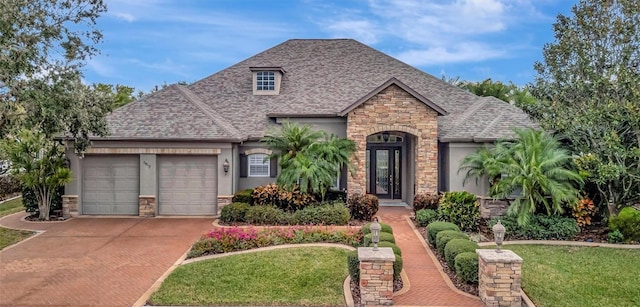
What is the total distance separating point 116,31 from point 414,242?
11.2 m

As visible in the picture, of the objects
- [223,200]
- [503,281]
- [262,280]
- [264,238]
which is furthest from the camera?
[223,200]

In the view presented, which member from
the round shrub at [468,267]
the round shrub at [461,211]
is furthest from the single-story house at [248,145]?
the round shrub at [468,267]

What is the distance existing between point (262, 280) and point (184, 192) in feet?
27.3

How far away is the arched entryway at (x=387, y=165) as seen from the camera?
18.4m

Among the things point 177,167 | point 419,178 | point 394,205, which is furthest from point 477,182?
point 177,167

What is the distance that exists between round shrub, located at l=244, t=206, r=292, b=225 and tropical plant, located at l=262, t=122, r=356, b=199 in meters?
1.10

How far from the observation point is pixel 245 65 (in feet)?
70.2

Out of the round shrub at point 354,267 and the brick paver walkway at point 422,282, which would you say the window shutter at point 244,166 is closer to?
the brick paver walkway at point 422,282

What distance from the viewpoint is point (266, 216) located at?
534 inches

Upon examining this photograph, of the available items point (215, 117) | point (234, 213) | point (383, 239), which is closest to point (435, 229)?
point (383, 239)

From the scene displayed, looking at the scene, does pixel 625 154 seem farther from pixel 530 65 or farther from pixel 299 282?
pixel 299 282

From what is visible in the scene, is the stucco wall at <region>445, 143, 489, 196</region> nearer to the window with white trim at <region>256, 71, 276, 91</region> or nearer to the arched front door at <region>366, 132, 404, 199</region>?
the arched front door at <region>366, 132, 404, 199</region>

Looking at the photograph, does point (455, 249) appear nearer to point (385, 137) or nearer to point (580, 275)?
point (580, 275)

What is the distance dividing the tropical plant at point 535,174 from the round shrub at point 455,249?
3790mm
